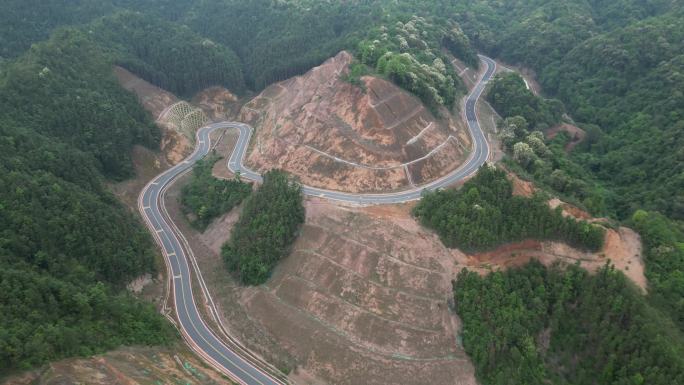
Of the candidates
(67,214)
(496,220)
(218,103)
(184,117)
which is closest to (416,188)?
(496,220)

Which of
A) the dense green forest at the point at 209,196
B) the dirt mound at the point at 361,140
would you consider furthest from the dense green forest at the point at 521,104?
the dense green forest at the point at 209,196

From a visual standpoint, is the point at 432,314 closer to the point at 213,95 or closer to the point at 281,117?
the point at 281,117

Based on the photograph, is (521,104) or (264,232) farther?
(521,104)

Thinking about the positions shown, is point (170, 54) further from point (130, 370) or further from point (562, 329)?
point (562, 329)

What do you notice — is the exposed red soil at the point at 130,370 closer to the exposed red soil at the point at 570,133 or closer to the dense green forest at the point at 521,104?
the dense green forest at the point at 521,104

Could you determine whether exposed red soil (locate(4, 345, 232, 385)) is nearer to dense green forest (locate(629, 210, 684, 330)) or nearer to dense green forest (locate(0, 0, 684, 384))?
dense green forest (locate(0, 0, 684, 384))

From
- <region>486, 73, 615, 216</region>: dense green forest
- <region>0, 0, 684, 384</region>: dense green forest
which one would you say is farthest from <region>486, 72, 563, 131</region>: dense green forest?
<region>0, 0, 684, 384</region>: dense green forest
